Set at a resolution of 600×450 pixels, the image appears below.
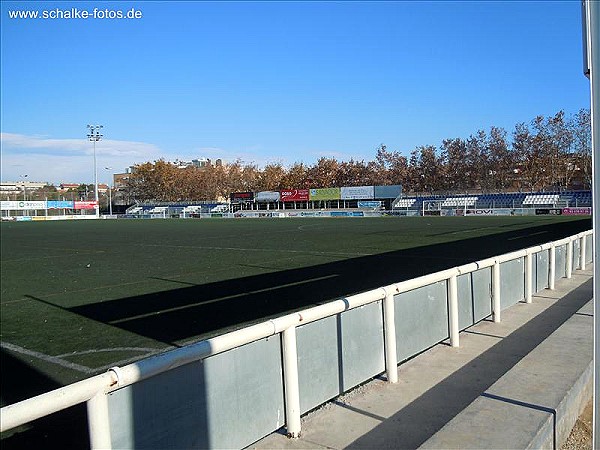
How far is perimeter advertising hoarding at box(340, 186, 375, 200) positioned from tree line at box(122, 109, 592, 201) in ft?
39.9

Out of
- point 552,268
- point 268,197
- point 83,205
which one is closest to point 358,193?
point 268,197

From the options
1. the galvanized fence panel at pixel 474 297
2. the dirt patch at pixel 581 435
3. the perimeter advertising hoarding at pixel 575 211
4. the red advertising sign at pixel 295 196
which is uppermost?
the red advertising sign at pixel 295 196

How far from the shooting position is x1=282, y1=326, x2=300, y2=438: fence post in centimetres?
398

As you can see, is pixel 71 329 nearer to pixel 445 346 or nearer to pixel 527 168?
pixel 445 346

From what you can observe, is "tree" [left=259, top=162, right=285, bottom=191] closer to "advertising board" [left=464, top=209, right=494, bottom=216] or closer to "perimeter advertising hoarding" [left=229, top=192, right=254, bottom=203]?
"perimeter advertising hoarding" [left=229, top=192, right=254, bottom=203]

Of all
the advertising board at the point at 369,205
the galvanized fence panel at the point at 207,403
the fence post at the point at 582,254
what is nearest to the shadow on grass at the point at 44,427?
the galvanized fence panel at the point at 207,403

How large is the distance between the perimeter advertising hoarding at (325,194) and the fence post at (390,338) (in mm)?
73645

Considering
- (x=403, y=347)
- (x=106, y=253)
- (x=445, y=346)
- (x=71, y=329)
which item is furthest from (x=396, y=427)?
(x=106, y=253)

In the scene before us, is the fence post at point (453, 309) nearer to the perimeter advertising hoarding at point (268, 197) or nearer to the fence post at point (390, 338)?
the fence post at point (390, 338)

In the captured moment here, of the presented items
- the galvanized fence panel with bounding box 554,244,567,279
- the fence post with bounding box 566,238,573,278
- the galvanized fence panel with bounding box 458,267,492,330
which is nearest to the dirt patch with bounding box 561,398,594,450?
the galvanized fence panel with bounding box 458,267,492,330

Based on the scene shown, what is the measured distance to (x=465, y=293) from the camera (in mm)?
6871

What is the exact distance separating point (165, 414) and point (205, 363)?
0.39 m

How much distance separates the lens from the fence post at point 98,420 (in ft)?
8.83

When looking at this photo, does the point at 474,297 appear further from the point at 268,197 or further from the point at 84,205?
the point at 84,205
